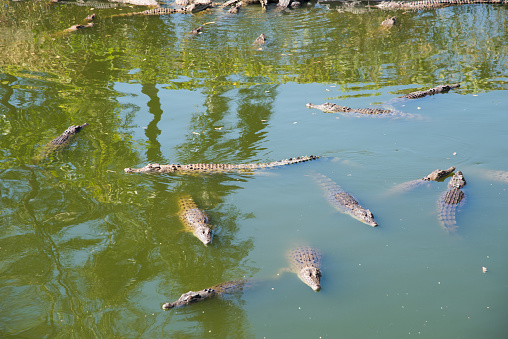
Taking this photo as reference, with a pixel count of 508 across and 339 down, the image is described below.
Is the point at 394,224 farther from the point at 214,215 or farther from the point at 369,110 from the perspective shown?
the point at 369,110

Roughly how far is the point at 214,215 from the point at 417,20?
12.1 metres

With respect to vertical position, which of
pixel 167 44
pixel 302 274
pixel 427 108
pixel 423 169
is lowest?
pixel 302 274

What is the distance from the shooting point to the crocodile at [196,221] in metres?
5.55

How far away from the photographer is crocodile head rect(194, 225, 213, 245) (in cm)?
551

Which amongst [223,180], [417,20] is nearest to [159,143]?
[223,180]

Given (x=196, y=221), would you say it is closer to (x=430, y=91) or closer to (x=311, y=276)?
(x=311, y=276)

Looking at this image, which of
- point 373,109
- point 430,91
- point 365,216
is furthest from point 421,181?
point 430,91

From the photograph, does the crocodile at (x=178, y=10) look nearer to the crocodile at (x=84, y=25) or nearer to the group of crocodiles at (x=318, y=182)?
the crocodile at (x=84, y=25)

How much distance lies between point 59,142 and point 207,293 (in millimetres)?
4672

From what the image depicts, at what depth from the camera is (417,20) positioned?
1475 cm

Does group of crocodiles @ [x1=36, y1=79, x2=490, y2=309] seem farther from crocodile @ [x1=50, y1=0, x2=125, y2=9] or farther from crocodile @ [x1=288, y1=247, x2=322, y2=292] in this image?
crocodile @ [x1=50, y1=0, x2=125, y2=9]

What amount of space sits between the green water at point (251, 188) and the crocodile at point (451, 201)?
122mm

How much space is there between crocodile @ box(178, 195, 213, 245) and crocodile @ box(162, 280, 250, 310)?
2.86 ft

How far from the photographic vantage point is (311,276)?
4777 millimetres
